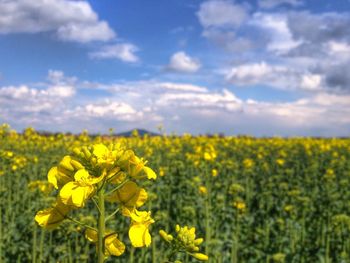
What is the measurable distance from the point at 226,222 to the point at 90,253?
9.60 feet

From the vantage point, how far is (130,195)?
6.78ft

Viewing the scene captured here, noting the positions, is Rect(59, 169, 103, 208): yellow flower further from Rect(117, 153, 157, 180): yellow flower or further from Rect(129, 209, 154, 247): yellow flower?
Rect(129, 209, 154, 247): yellow flower

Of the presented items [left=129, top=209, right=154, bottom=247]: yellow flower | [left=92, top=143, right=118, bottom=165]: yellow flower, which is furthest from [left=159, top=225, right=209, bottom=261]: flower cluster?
[left=92, top=143, right=118, bottom=165]: yellow flower

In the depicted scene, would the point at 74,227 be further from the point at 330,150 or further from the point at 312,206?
the point at 330,150

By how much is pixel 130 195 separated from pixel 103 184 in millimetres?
145

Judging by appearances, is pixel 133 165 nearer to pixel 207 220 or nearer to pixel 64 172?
pixel 64 172

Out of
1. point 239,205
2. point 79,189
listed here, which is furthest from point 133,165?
point 239,205

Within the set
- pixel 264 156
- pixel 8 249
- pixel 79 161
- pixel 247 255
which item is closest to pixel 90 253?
pixel 8 249

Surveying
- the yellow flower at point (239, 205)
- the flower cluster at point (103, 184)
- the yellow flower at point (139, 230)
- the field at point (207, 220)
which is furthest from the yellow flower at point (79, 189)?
the yellow flower at point (239, 205)

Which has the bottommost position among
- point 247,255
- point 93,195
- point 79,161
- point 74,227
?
point 247,255

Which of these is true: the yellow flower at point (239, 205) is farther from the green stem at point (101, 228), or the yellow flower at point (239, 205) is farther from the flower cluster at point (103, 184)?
the green stem at point (101, 228)

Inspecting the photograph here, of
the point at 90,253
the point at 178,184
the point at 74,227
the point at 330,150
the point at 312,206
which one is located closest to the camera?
the point at 74,227

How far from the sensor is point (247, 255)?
7.77 m

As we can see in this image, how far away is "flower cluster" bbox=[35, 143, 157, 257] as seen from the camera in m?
1.96
